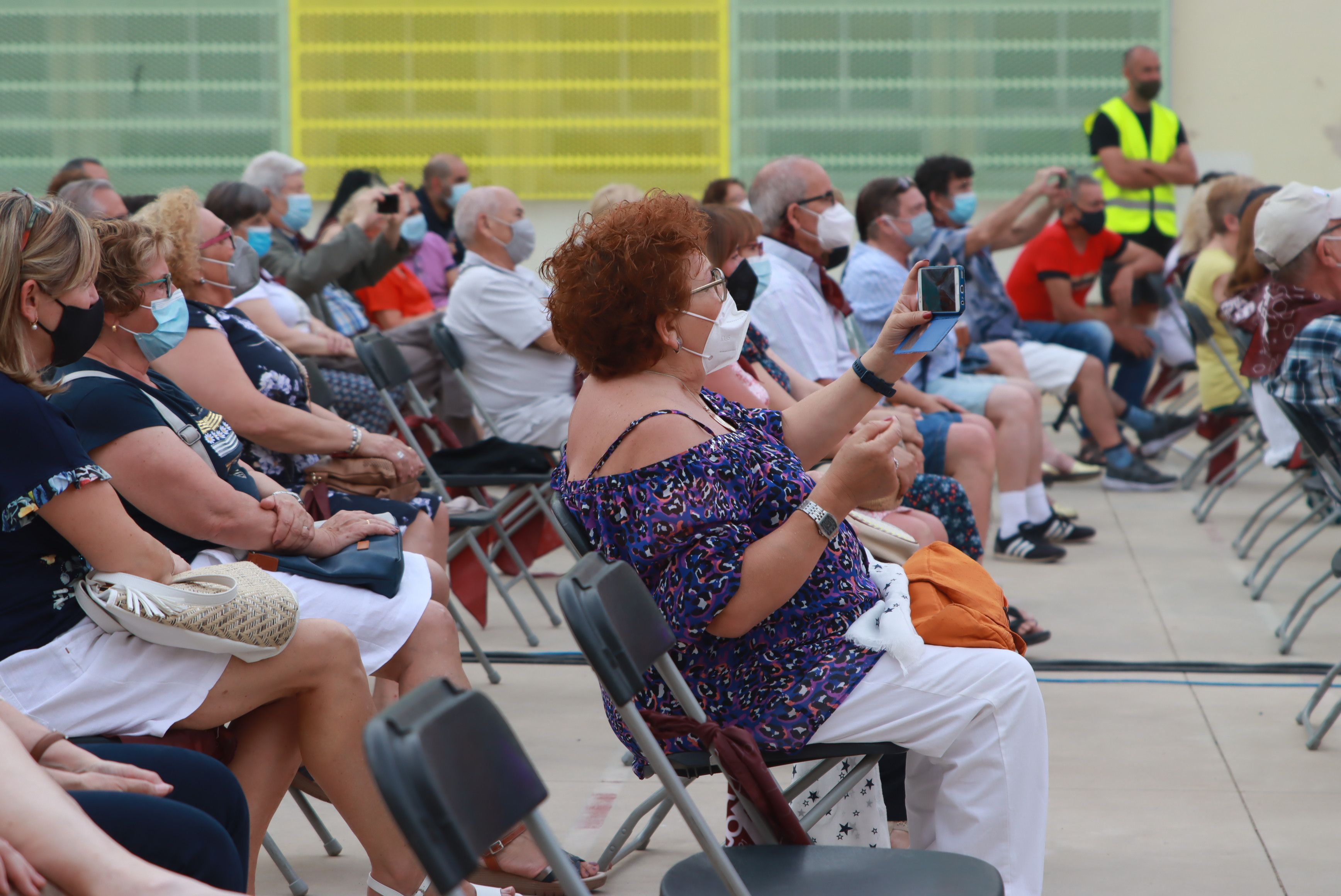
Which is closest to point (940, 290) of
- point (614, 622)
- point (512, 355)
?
point (614, 622)

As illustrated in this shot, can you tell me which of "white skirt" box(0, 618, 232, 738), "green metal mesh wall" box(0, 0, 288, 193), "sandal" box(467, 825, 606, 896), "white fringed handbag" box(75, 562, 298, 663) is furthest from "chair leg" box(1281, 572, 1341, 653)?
"green metal mesh wall" box(0, 0, 288, 193)

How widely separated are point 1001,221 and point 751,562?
4997 mm

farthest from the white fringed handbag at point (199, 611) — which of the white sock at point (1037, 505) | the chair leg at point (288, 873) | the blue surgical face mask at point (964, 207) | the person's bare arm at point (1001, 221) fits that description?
the blue surgical face mask at point (964, 207)

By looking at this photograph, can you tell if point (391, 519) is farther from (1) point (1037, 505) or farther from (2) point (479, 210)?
(1) point (1037, 505)

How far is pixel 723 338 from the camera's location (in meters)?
2.55

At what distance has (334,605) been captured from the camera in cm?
267

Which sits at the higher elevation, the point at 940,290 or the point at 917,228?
the point at 917,228

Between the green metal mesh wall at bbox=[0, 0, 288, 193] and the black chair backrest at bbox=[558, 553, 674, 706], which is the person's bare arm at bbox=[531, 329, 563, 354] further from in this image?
the green metal mesh wall at bbox=[0, 0, 288, 193]

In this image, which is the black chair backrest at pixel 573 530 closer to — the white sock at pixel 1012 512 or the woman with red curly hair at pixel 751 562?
the woman with red curly hair at pixel 751 562

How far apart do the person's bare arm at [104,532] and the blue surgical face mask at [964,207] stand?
5.10 metres

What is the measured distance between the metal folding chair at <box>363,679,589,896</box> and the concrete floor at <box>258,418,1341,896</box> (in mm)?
1427

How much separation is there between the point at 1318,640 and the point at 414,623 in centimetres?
327

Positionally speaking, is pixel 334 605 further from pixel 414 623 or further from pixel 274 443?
pixel 274 443

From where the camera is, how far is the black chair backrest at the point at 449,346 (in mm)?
5203
